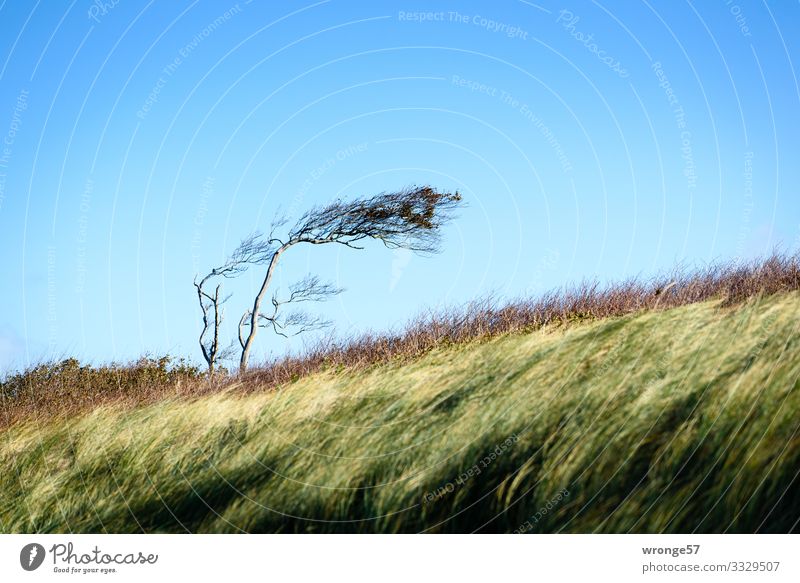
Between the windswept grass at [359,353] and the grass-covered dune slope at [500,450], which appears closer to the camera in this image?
the grass-covered dune slope at [500,450]

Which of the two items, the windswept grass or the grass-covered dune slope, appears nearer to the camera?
the grass-covered dune slope

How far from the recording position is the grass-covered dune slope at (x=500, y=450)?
191 inches

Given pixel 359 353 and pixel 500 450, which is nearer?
pixel 500 450

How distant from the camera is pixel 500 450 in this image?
5492 millimetres

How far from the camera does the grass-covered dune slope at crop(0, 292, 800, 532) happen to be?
4.84m
